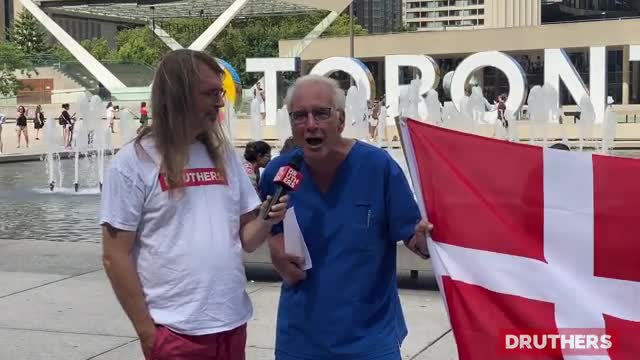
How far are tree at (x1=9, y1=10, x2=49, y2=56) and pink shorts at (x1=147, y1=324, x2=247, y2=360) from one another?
91.9 m

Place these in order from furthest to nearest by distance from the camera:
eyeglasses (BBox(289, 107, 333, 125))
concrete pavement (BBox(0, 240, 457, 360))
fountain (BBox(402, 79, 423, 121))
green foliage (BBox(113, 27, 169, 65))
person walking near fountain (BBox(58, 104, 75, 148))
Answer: green foliage (BBox(113, 27, 169, 65))
person walking near fountain (BBox(58, 104, 75, 148))
fountain (BBox(402, 79, 423, 121))
concrete pavement (BBox(0, 240, 457, 360))
eyeglasses (BBox(289, 107, 333, 125))

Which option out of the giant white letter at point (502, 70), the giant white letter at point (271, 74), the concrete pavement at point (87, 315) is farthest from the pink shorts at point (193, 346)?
the giant white letter at point (271, 74)

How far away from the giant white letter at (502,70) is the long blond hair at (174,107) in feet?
97.1

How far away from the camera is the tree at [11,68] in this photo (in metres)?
60.3

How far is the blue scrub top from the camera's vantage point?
3076mm

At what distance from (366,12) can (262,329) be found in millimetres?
176475

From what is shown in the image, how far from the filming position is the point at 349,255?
3086 mm

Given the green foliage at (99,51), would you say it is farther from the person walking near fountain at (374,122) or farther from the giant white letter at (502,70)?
the person walking near fountain at (374,122)

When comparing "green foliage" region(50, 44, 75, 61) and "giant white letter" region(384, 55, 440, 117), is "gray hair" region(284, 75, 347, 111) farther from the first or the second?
"green foliage" region(50, 44, 75, 61)

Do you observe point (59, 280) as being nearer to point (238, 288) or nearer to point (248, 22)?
point (238, 288)

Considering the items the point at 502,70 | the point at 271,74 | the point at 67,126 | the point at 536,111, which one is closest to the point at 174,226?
the point at 536,111

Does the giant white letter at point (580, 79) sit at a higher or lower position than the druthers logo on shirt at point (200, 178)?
higher

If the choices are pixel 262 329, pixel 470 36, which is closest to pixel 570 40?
pixel 470 36

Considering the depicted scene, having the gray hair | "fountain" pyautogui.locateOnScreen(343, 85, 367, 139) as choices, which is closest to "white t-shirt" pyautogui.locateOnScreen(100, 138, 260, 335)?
the gray hair
